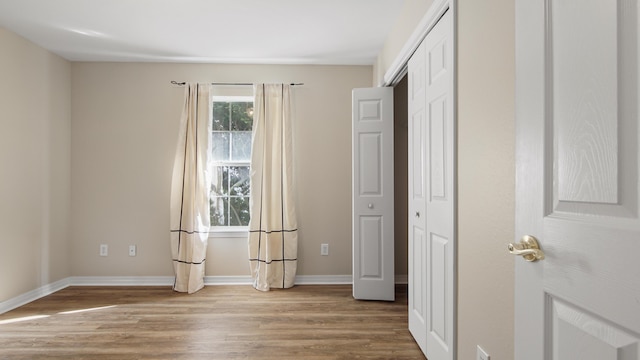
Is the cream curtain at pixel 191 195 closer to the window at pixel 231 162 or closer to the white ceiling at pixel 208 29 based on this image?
the window at pixel 231 162

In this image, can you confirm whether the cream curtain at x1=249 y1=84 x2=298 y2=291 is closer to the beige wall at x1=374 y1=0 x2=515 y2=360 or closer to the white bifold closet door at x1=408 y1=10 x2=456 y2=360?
the white bifold closet door at x1=408 y1=10 x2=456 y2=360

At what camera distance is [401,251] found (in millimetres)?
4145

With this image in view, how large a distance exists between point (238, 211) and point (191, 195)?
0.59 meters

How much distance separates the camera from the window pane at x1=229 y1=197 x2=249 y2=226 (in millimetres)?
4254

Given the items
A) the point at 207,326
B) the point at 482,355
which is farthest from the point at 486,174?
the point at 207,326

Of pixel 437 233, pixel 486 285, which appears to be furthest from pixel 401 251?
pixel 486 285

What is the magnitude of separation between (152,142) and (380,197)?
2.68 m

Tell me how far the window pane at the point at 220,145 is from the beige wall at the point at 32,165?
1622 mm

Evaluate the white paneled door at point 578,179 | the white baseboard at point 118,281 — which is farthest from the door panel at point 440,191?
the white baseboard at point 118,281

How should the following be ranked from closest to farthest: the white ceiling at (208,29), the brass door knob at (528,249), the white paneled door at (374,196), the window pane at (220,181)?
the brass door knob at (528,249) < the white ceiling at (208,29) < the white paneled door at (374,196) < the window pane at (220,181)

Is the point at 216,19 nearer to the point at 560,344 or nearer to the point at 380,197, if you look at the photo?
the point at 380,197

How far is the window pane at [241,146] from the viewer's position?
14.0 ft

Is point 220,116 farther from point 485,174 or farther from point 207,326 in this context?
point 485,174

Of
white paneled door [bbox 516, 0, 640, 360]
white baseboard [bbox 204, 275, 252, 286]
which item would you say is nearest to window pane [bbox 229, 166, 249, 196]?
white baseboard [bbox 204, 275, 252, 286]
